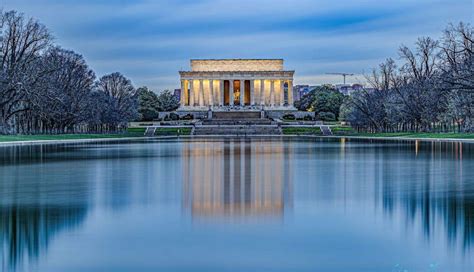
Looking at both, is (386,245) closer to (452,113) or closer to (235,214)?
(235,214)

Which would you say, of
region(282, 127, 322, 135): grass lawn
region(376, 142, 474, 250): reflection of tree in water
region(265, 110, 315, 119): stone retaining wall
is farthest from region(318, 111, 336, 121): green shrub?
region(376, 142, 474, 250): reflection of tree in water

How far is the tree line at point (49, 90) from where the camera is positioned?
5897 centimetres

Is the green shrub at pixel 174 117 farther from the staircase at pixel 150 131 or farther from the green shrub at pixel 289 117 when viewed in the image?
the staircase at pixel 150 131

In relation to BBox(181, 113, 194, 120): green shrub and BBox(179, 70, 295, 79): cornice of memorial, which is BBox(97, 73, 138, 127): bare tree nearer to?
BBox(181, 113, 194, 120): green shrub

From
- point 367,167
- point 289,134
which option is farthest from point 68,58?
point 367,167

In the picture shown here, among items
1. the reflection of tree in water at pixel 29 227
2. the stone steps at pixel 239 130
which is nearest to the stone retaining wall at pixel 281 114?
the stone steps at pixel 239 130

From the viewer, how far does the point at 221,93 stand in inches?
5399

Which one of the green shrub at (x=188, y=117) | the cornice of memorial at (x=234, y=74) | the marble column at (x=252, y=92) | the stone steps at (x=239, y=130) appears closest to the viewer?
the stone steps at (x=239, y=130)

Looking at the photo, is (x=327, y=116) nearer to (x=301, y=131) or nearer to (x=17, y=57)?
(x=301, y=131)

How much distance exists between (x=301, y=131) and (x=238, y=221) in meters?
79.1

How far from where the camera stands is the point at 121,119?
285 feet

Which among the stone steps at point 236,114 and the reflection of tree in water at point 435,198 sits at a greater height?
the stone steps at point 236,114

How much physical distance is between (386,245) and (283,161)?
787 inches

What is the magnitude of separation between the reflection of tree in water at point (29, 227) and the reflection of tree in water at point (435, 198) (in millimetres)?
5450
